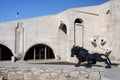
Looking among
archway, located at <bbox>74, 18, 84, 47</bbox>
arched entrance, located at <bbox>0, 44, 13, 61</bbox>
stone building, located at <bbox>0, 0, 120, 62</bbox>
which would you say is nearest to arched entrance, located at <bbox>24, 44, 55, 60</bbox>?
stone building, located at <bbox>0, 0, 120, 62</bbox>

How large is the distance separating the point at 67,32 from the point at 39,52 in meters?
4.53

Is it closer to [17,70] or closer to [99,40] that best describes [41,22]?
[99,40]

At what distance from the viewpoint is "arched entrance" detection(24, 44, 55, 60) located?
74.7 ft

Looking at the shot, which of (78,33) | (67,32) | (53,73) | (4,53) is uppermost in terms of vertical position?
(67,32)

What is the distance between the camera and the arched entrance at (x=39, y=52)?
22.8m

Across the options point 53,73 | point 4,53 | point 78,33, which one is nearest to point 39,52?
point 4,53

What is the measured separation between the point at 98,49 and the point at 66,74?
40.5 ft

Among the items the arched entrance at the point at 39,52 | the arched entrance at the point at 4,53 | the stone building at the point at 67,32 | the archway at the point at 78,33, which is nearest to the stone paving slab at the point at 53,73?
the stone building at the point at 67,32

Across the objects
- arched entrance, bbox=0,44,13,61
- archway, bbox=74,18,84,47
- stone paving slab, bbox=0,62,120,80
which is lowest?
stone paving slab, bbox=0,62,120,80

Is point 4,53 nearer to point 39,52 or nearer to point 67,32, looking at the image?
point 39,52

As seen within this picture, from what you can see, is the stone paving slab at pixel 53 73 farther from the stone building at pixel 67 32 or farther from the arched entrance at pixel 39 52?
the arched entrance at pixel 39 52

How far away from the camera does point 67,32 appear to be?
20.7 m

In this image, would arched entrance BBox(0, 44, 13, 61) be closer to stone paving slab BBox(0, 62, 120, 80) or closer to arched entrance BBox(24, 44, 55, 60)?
arched entrance BBox(24, 44, 55, 60)

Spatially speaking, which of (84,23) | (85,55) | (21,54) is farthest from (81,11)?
(85,55)
